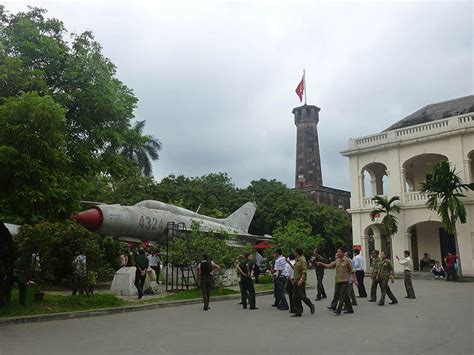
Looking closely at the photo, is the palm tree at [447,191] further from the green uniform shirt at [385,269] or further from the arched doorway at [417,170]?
the green uniform shirt at [385,269]

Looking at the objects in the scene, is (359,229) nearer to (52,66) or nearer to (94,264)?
(94,264)

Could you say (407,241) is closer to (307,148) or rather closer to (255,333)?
(255,333)

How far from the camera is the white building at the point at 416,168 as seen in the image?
85.8 feet

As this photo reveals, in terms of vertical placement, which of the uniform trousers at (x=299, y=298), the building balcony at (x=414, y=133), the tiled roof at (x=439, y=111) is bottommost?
the uniform trousers at (x=299, y=298)

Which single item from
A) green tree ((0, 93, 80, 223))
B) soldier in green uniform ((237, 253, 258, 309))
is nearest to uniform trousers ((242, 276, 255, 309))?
A: soldier in green uniform ((237, 253, 258, 309))

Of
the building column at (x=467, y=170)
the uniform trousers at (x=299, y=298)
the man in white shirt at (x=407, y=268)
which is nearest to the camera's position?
the uniform trousers at (x=299, y=298)

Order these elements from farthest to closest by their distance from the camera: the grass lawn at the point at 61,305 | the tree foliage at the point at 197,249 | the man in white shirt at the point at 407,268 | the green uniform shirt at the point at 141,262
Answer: the tree foliage at the point at 197,249 < the man in white shirt at the point at 407,268 < the green uniform shirt at the point at 141,262 < the grass lawn at the point at 61,305

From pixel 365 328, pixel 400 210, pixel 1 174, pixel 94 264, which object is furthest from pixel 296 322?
pixel 400 210

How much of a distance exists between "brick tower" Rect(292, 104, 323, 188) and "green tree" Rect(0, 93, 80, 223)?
171 ft

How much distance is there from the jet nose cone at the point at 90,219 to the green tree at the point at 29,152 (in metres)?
8.38

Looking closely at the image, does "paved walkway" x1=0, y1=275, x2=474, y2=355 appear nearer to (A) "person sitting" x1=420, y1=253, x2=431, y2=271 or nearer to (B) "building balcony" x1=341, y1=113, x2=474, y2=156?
(B) "building balcony" x1=341, y1=113, x2=474, y2=156

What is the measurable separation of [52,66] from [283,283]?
9214 millimetres

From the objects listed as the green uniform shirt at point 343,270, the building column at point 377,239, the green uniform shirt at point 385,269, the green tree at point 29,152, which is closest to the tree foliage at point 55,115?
the green tree at point 29,152

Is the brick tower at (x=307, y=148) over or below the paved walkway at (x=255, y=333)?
over
